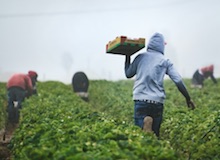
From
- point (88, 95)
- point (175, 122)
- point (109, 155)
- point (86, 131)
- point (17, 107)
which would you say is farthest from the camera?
point (88, 95)

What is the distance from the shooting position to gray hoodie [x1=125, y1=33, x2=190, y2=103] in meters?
5.94

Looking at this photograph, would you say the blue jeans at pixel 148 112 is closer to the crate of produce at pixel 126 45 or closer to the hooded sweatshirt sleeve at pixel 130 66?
the hooded sweatshirt sleeve at pixel 130 66

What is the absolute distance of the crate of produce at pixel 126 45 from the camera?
564 centimetres

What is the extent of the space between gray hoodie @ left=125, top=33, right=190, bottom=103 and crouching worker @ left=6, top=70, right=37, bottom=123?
6345 mm

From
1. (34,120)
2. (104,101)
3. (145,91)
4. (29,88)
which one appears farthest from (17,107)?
(145,91)

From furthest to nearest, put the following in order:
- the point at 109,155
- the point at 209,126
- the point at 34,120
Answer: the point at 34,120 → the point at 209,126 → the point at 109,155

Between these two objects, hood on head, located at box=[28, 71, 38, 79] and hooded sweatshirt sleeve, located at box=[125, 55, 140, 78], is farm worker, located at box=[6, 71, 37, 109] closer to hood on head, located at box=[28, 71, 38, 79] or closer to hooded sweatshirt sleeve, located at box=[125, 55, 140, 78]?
hood on head, located at box=[28, 71, 38, 79]

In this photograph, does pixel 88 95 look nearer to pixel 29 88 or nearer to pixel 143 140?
pixel 29 88

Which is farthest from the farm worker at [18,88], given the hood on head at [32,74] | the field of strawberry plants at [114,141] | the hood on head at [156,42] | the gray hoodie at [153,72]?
the hood on head at [156,42]

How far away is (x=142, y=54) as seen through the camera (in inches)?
244

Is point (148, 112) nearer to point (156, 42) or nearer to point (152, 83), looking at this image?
point (152, 83)

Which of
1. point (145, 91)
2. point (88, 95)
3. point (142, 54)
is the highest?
point (142, 54)

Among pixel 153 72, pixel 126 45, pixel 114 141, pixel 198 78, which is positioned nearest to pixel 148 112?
pixel 153 72

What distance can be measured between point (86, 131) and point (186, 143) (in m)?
2.00
